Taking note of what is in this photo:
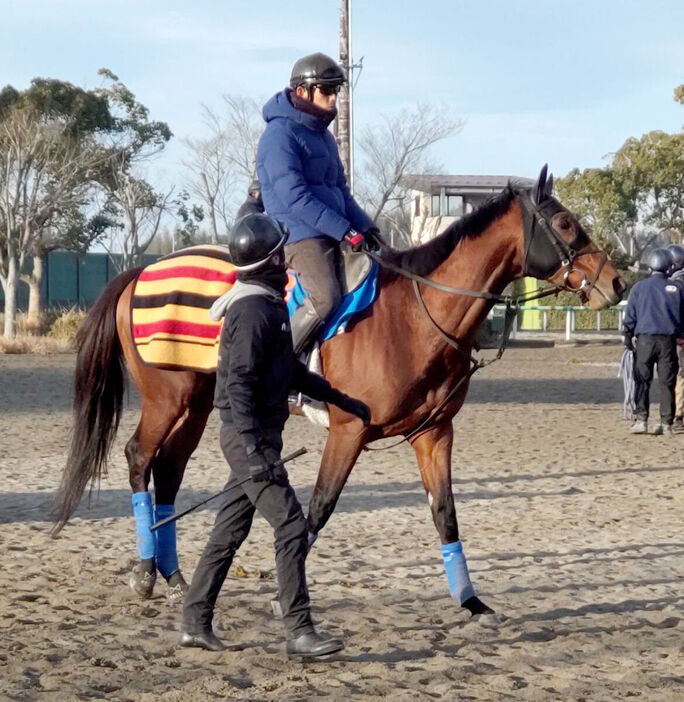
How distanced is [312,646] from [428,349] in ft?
5.85

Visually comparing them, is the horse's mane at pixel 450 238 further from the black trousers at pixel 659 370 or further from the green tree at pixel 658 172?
the green tree at pixel 658 172

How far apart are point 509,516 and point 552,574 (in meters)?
1.93

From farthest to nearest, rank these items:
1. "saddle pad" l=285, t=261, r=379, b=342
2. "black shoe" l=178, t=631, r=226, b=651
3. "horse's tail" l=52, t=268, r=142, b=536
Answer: "horse's tail" l=52, t=268, r=142, b=536 < "saddle pad" l=285, t=261, r=379, b=342 < "black shoe" l=178, t=631, r=226, b=651

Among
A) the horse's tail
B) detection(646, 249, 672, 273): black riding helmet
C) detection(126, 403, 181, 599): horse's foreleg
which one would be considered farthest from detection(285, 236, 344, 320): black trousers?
detection(646, 249, 672, 273): black riding helmet

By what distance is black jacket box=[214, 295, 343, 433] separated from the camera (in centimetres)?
488

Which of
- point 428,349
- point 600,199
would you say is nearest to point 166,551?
point 428,349

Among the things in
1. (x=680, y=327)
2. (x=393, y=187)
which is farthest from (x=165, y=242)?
(x=680, y=327)

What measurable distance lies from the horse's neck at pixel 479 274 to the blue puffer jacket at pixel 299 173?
24.7 inches

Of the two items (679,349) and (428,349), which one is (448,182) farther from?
(428,349)

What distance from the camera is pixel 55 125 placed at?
39.4m

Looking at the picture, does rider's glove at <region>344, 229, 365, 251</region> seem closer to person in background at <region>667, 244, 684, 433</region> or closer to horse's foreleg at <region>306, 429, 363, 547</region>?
horse's foreleg at <region>306, 429, 363, 547</region>

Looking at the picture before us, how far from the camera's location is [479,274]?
20.4 feet

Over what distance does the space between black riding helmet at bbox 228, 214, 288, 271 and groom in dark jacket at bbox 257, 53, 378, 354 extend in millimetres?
1098

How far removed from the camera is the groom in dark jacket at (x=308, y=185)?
6145 millimetres
